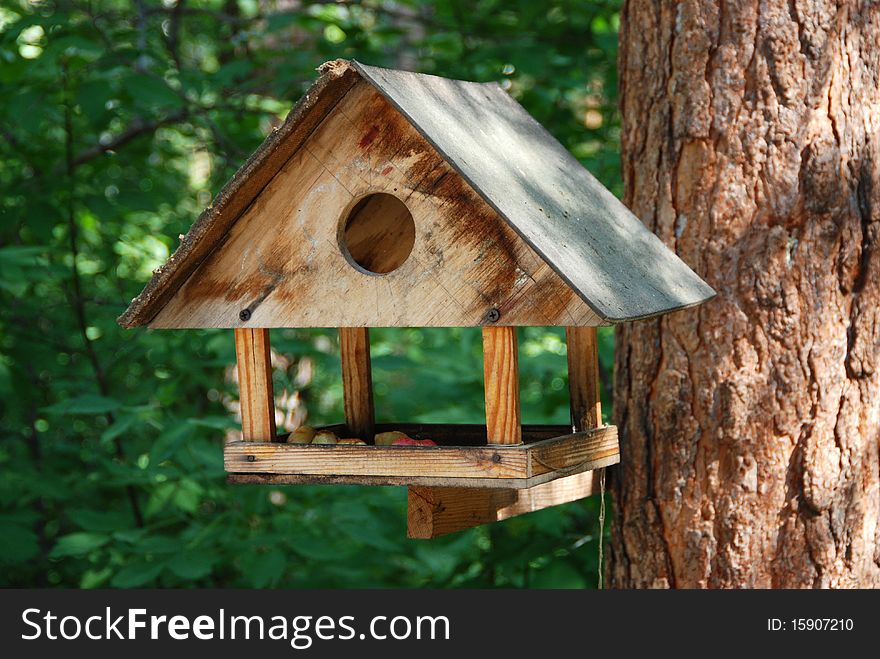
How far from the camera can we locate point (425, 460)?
1.99m

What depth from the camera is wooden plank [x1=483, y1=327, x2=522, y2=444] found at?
6.44 feet

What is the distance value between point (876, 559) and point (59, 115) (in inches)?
152

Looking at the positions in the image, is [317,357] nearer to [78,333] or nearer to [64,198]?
[64,198]

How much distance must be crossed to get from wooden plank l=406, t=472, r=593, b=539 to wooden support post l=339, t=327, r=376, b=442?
0.37 m

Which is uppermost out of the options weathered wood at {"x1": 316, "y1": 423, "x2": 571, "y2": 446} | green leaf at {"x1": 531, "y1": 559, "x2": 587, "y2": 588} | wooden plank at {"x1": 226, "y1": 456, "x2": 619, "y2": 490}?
weathered wood at {"x1": 316, "y1": 423, "x2": 571, "y2": 446}

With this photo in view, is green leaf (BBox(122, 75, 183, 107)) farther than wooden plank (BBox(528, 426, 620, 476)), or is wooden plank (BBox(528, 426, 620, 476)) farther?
green leaf (BBox(122, 75, 183, 107))

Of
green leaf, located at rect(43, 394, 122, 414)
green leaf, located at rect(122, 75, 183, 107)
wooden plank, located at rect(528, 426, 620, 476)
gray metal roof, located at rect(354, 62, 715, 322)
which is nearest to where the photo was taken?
gray metal roof, located at rect(354, 62, 715, 322)

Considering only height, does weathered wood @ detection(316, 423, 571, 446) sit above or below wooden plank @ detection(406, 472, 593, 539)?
above

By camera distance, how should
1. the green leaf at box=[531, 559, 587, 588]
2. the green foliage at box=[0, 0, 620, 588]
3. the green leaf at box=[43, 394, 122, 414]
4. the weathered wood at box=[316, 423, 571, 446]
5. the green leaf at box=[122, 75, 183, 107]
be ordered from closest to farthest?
the weathered wood at box=[316, 423, 571, 446]
the green leaf at box=[531, 559, 587, 588]
the green leaf at box=[43, 394, 122, 414]
the green foliage at box=[0, 0, 620, 588]
the green leaf at box=[122, 75, 183, 107]

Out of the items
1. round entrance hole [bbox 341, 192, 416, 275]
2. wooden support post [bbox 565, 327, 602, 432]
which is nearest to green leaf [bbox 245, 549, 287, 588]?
round entrance hole [bbox 341, 192, 416, 275]

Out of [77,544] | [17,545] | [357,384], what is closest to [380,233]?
[357,384]

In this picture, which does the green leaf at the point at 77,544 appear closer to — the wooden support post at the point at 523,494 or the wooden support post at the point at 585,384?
the wooden support post at the point at 523,494

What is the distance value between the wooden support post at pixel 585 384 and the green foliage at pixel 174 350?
906mm

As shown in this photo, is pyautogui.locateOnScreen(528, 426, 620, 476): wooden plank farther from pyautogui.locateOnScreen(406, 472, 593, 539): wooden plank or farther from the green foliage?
the green foliage
